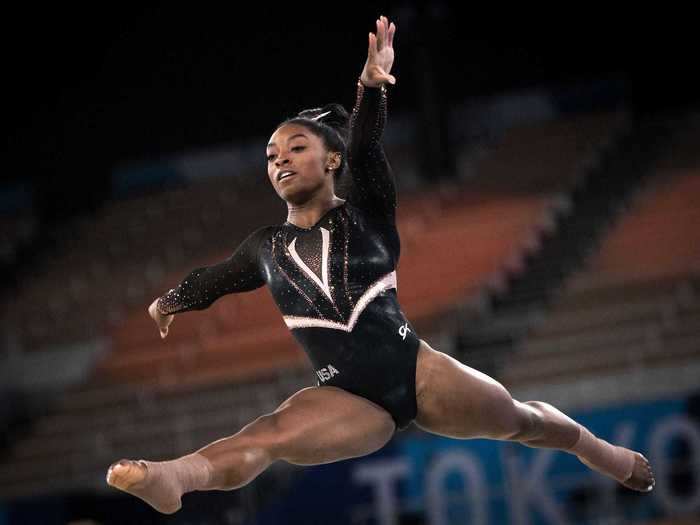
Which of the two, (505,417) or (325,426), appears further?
(505,417)

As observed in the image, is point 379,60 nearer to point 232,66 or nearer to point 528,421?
point 528,421

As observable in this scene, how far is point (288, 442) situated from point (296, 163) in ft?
2.75

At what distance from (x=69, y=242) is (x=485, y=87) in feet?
17.1

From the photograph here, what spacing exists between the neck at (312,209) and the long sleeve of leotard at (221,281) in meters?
0.13

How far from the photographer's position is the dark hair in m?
3.36

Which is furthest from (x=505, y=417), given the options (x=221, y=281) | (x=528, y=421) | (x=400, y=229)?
(x=400, y=229)

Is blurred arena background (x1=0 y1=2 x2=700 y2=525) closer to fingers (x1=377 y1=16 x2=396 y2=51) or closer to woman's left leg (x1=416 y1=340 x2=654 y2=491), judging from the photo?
woman's left leg (x1=416 y1=340 x2=654 y2=491)

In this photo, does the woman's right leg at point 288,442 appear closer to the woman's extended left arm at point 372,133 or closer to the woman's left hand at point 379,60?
the woman's extended left arm at point 372,133

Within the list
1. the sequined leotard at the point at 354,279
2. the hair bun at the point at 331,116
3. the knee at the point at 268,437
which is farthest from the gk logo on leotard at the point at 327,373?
the hair bun at the point at 331,116

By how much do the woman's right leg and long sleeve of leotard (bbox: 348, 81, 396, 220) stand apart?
61 cm

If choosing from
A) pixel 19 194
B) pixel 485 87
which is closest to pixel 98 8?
pixel 19 194

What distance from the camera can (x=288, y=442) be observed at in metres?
2.99

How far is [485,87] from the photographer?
39.9ft

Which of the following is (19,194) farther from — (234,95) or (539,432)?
(539,432)
